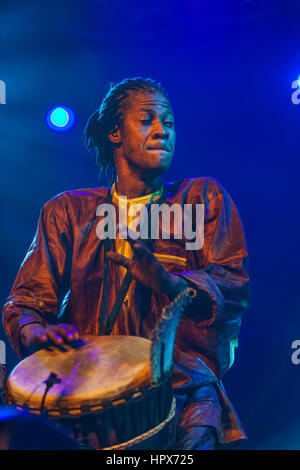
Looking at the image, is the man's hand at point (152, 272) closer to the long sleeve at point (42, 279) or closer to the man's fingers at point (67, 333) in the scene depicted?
A: the man's fingers at point (67, 333)

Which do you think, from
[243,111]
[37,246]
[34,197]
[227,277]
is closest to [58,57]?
[34,197]

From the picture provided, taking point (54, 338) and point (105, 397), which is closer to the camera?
point (105, 397)

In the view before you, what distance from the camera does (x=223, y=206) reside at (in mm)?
2908

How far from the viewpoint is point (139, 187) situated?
3043mm

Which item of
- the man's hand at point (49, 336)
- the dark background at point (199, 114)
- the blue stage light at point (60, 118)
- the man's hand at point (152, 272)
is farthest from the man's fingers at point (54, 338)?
the blue stage light at point (60, 118)

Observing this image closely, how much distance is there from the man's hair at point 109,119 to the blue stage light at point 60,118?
79 cm

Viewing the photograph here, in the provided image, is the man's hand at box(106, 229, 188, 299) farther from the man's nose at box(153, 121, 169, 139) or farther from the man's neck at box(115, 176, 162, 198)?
the man's nose at box(153, 121, 169, 139)

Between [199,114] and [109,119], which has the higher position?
[199,114]

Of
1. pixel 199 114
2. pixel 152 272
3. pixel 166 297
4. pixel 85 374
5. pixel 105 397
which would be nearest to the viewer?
pixel 105 397

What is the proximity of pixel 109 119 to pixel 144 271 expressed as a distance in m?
1.07

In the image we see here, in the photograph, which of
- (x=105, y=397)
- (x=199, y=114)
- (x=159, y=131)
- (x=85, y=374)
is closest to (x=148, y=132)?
(x=159, y=131)

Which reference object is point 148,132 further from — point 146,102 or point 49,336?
point 49,336

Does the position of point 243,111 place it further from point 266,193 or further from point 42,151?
point 42,151

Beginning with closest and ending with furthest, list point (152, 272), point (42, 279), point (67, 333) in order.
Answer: point (67, 333), point (152, 272), point (42, 279)
